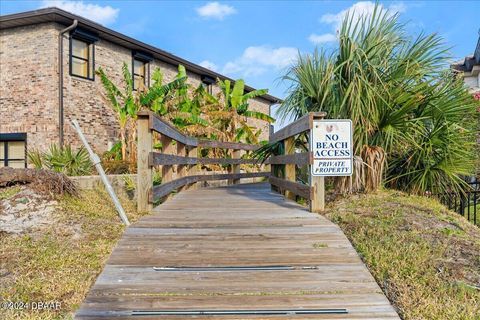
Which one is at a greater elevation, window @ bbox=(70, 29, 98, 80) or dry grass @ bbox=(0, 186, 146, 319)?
window @ bbox=(70, 29, 98, 80)

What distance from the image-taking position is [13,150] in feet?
47.0

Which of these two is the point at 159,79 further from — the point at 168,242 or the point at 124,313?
the point at 124,313

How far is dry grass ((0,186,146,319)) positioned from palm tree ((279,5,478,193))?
361 cm

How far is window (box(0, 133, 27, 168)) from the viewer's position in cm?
1401

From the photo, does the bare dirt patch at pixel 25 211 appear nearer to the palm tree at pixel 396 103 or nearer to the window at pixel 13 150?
the palm tree at pixel 396 103

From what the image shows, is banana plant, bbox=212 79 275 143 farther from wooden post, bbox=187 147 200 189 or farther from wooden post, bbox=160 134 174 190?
wooden post, bbox=160 134 174 190

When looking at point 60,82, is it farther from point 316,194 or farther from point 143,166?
point 316,194

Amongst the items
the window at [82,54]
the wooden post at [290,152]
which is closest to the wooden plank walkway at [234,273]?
the wooden post at [290,152]

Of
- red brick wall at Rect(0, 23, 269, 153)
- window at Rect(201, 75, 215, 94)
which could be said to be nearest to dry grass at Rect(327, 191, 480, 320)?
red brick wall at Rect(0, 23, 269, 153)

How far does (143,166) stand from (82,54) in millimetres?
11159

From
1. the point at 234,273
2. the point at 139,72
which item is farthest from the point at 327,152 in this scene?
the point at 139,72

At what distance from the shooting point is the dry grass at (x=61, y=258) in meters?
2.89

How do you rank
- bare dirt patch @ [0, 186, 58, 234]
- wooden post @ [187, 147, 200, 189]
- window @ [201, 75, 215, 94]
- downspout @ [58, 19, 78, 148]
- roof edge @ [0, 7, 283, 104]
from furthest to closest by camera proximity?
window @ [201, 75, 215, 94], downspout @ [58, 19, 78, 148], roof edge @ [0, 7, 283, 104], wooden post @ [187, 147, 200, 189], bare dirt patch @ [0, 186, 58, 234]

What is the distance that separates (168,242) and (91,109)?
1213 cm
